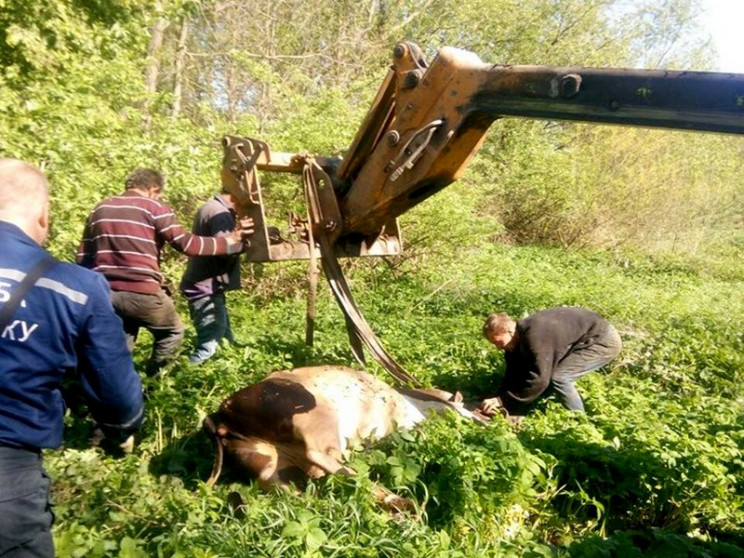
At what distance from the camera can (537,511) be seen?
411 centimetres

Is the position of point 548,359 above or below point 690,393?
above

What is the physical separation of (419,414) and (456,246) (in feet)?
21.9

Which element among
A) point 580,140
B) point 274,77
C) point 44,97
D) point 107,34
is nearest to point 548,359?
point 44,97

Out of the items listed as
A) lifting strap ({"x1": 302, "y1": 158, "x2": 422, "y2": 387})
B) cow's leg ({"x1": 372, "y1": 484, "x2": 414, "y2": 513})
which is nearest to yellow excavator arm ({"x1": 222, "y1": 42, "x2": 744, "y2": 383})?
lifting strap ({"x1": 302, "y1": 158, "x2": 422, "y2": 387})

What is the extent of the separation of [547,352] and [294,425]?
8.24ft

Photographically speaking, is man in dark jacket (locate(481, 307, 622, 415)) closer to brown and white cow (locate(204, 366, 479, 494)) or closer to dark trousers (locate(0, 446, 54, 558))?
brown and white cow (locate(204, 366, 479, 494))

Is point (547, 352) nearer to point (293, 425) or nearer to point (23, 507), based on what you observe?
point (293, 425)

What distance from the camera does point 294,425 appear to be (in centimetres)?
408

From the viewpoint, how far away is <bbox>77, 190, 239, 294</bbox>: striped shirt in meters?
4.90

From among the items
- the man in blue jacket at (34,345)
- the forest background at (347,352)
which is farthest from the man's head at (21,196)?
the forest background at (347,352)

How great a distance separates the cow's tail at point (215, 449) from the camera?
13.2 ft

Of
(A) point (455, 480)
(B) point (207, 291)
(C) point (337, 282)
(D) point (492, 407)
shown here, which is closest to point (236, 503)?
(A) point (455, 480)

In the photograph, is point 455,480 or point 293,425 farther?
point 293,425

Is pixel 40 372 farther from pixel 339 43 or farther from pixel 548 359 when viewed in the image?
pixel 339 43
